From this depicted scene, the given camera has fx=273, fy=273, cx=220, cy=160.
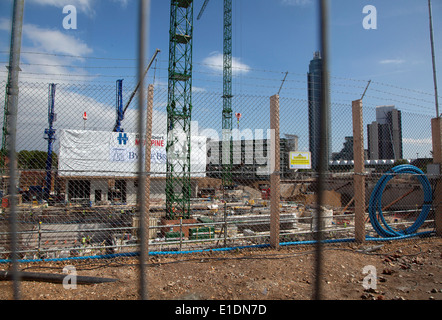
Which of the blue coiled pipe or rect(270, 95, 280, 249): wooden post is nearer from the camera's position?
rect(270, 95, 280, 249): wooden post

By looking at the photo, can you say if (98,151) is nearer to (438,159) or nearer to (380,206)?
(380,206)

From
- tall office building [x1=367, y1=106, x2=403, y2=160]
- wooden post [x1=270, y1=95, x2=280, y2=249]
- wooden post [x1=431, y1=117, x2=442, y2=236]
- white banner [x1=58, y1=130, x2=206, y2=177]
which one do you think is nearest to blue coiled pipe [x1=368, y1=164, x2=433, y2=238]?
wooden post [x1=431, y1=117, x2=442, y2=236]

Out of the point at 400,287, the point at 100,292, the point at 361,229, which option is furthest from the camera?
the point at 361,229

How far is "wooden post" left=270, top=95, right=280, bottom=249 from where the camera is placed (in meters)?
4.82

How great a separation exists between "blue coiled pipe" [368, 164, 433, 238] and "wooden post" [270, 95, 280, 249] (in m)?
2.72

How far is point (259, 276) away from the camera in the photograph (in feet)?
12.7

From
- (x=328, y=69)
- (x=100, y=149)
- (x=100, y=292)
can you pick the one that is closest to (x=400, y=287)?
(x=328, y=69)

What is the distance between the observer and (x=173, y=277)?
3850 mm

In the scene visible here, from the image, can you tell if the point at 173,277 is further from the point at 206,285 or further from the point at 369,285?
the point at 369,285

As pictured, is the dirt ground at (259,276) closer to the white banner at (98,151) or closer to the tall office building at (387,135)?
the tall office building at (387,135)

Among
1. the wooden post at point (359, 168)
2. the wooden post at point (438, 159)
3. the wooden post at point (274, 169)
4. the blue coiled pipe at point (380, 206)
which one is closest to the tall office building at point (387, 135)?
A: the wooden post at point (438, 159)

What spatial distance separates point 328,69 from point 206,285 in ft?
9.90

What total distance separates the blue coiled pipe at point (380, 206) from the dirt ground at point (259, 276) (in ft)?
2.97

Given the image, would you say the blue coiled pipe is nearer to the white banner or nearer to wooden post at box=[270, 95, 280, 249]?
wooden post at box=[270, 95, 280, 249]
